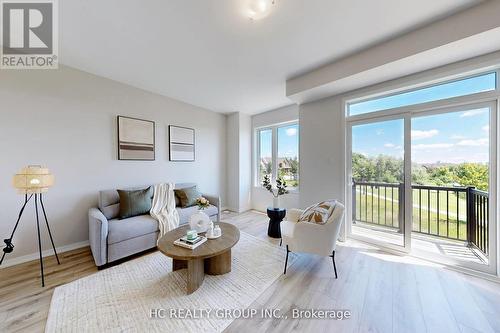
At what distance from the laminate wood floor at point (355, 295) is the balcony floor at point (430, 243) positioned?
24 cm

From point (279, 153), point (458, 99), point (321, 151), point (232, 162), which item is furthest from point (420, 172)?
point (232, 162)

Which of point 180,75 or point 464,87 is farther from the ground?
point 180,75

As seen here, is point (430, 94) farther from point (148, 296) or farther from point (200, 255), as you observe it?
point (148, 296)

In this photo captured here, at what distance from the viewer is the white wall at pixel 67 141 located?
224 cm

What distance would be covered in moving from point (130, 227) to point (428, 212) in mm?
4217

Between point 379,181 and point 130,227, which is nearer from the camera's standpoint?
point 130,227

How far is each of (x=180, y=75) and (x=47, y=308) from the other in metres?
3.02

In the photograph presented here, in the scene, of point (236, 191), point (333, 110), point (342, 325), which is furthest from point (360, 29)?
point (236, 191)

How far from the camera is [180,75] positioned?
286cm

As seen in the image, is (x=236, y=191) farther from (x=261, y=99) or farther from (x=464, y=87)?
(x=464, y=87)

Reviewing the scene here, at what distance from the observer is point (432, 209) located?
2.69 m

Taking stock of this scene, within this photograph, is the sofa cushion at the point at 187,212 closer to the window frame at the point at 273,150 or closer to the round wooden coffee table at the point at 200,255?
the round wooden coffee table at the point at 200,255

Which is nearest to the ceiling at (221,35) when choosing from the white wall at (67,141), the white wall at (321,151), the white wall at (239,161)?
the white wall at (67,141)

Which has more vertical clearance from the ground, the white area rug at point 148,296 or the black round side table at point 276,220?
the black round side table at point 276,220
